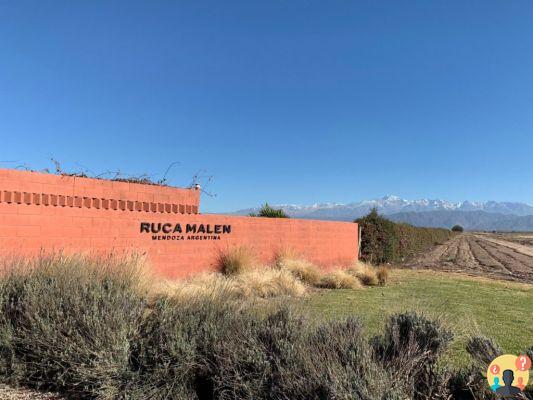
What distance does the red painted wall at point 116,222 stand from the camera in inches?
370

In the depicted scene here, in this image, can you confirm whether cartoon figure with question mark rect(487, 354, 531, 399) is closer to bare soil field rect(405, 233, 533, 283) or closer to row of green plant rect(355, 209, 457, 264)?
bare soil field rect(405, 233, 533, 283)

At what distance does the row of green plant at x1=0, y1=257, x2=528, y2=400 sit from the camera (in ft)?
Answer: 13.5

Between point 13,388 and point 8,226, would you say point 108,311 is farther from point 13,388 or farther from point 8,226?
point 8,226

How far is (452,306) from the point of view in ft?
38.8

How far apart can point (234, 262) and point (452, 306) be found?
20.2 feet

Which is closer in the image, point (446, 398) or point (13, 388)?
point (446, 398)

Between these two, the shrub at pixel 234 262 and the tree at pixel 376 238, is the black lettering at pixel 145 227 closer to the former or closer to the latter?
the shrub at pixel 234 262

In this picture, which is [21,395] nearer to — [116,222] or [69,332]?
[69,332]

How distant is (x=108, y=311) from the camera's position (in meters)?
5.39

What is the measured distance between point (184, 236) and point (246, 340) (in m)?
8.99

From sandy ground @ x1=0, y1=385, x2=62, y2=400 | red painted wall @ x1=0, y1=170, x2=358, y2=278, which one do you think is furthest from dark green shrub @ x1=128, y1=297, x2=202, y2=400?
red painted wall @ x1=0, y1=170, x2=358, y2=278

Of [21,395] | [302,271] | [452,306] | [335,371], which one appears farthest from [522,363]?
[302,271]

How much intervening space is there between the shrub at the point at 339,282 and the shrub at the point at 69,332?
10630 millimetres

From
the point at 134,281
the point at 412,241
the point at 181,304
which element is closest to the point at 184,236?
the point at 134,281
